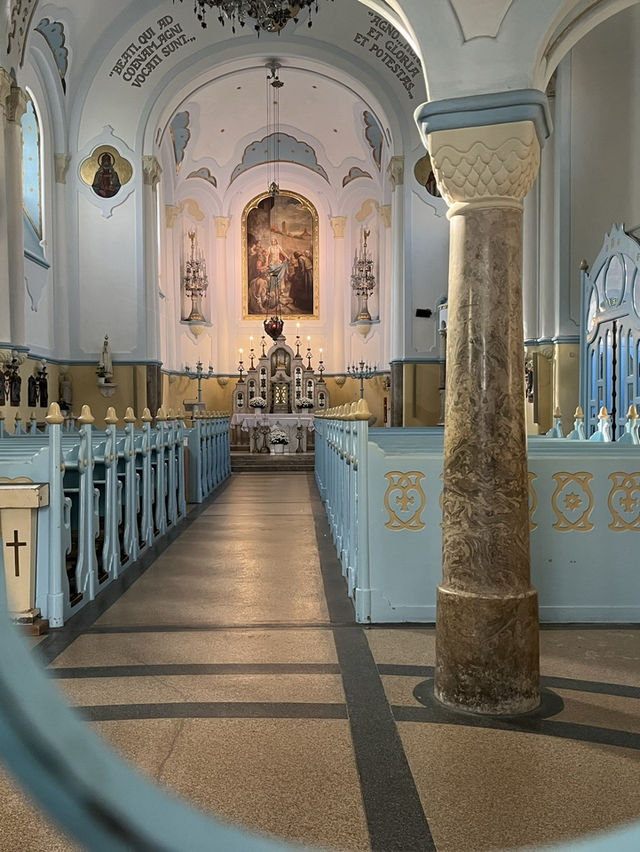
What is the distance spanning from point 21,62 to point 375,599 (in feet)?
33.2

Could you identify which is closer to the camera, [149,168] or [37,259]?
[37,259]

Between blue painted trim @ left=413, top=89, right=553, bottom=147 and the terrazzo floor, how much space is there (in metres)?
2.38

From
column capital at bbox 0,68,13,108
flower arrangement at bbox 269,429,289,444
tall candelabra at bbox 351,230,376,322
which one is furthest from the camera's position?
tall candelabra at bbox 351,230,376,322

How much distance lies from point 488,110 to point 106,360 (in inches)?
484

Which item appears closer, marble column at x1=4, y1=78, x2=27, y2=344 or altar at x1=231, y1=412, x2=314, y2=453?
marble column at x1=4, y1=78, x2=27, y2=344

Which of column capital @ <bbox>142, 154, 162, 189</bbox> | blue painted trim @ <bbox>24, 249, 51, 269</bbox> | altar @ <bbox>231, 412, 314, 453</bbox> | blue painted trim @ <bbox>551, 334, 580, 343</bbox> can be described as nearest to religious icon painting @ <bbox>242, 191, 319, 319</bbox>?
altar @ <bbox>231, 412, 314, 453</bbox>

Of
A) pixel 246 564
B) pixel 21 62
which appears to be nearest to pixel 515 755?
pixel 246 564

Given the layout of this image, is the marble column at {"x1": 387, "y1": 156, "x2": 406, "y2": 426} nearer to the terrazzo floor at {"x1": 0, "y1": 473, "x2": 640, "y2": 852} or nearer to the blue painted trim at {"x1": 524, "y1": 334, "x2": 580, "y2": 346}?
the blue painted trim at {"x1": 524, "y1": 334, "x2": 580, "y2": 346}

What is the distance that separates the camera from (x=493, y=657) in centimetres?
304

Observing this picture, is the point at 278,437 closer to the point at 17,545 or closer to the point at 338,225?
the point at 338,225

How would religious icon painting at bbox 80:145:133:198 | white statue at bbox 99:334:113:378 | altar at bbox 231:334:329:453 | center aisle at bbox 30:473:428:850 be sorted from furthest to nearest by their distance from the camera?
altar at bbox 231:334:329:453 < religious icon painting at bbox 80:145:133:198 < white statue at bbox 99:334:113:378 < center aisle at bbox 30:473:428:850

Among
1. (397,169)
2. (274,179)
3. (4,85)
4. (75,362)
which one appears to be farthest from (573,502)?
(274,179)

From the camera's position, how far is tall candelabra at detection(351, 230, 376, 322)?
20.0 meters

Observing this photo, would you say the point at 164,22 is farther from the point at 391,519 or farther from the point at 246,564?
the point at 391,519
